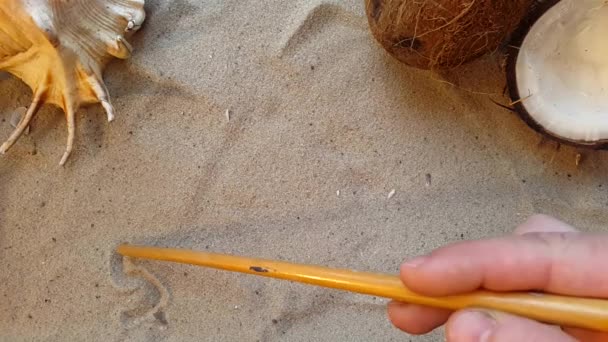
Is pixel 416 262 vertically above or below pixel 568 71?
above

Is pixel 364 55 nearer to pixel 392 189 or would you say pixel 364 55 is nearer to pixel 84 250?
pixel 392 189

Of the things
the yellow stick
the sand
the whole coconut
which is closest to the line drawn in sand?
the sand

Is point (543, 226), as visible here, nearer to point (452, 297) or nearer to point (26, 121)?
point (452, 297)

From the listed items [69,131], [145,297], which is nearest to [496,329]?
[145,297]

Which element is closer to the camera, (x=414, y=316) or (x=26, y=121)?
(x=414, y=316)

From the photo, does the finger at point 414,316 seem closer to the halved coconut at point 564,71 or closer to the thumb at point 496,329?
the thumb at point 496,329

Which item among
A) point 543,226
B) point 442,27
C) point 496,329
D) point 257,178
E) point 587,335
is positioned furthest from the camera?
point 257,178

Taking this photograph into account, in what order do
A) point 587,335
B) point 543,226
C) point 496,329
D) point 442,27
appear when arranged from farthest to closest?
point 442,27 < point 543,226 < point 587,335 < point 496,329

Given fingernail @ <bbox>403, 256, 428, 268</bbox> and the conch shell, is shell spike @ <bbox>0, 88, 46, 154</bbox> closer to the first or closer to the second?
the conch shell
